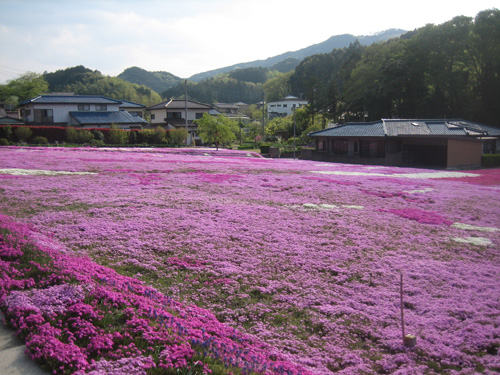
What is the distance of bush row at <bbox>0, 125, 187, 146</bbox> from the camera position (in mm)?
Answer: 38781

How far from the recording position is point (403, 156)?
159 feet

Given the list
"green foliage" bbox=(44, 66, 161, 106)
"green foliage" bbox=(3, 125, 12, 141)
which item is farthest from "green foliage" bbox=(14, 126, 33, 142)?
"green foliage" bbox=(44, 66, 161, 106)

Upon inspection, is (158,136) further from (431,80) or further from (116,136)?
(431,80)

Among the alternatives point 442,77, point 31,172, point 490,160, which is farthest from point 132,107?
point 31,172

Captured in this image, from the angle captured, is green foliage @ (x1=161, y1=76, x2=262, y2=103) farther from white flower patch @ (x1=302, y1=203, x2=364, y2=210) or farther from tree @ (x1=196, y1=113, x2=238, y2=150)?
white flower patch @ (x1=302, y1=203, x2=364, y2=210)

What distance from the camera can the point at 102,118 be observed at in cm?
6153

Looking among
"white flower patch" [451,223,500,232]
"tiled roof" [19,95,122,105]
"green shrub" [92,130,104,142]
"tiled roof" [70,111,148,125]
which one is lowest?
"white flower patch" [451,223,500,232]

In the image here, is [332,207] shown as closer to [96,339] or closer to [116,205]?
[116,205]

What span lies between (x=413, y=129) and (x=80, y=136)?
129 ft

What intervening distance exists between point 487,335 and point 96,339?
6.83 meters

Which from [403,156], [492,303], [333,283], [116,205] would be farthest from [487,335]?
[403,156]

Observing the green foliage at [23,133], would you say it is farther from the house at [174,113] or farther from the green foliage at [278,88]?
the green foliage at [278,88]

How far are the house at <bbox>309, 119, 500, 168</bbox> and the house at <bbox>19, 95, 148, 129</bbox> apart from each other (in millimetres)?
32313

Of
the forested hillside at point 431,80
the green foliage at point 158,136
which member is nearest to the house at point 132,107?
the green foliage at point 158,136
